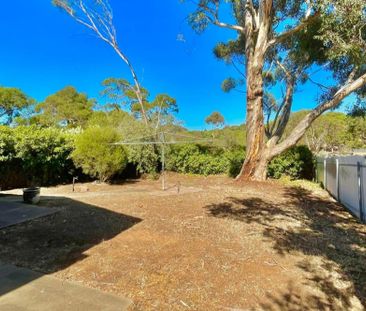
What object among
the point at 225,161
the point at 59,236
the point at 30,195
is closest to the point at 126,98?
the point at 225,161

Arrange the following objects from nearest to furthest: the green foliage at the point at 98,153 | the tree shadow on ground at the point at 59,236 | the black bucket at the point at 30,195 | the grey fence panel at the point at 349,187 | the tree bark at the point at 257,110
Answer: the tree shadow on ground at the point at 59,236 → the grey fence panel at the point at 349,187 → the black bucket at the point at 30,195 → the green foliage at the point at 98,153 → the tree bark at the point at 257,110

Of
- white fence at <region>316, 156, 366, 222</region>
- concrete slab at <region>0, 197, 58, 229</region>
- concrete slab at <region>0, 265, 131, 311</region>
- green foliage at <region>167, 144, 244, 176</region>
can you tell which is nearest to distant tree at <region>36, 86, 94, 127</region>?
green foliage at <region>167, 144, 244, 176</region>

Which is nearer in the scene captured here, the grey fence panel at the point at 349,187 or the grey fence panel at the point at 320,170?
the grey fence panel at the point at 349,187

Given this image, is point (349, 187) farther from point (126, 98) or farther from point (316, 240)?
point (126, 98)

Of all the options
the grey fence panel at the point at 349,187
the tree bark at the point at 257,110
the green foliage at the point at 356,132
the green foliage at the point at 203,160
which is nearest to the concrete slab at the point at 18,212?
the grey fence panel at the point at 349,187

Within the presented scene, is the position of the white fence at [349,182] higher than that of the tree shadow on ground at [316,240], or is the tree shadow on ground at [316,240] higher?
the white fence at [349,182]

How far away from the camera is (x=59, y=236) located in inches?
200

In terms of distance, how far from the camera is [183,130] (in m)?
A: 20.4

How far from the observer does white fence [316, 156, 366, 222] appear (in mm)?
6623

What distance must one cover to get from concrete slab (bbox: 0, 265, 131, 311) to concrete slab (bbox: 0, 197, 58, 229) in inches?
100

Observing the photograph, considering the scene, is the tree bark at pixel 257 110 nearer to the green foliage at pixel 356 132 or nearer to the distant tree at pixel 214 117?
the green foliage at pixel 356 132

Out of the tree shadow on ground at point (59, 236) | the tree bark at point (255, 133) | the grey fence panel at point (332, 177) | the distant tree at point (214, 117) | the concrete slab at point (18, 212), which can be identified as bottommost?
the tree shadow on ground at point (59, 236)

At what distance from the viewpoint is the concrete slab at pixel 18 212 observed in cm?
589

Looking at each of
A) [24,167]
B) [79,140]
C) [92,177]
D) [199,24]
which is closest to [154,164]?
[92,177]
